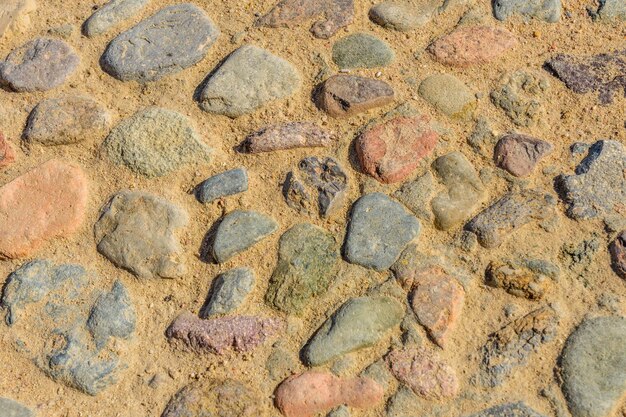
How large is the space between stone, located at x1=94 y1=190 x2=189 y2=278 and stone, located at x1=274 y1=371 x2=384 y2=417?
520 mm

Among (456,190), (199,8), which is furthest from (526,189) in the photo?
(199,8)

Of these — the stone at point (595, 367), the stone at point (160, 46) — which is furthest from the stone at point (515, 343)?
the stone at point (160, 46)

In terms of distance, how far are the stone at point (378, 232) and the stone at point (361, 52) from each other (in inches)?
22.9

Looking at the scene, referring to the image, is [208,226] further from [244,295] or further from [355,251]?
[355,251]

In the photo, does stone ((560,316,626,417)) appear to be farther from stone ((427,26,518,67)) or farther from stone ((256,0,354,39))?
stone ((256,0,354,39))

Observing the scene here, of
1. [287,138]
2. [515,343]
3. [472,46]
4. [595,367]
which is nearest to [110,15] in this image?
[287,138]

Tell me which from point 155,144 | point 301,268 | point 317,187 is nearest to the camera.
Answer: point 301,268

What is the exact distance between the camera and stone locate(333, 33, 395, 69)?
8.62 feet

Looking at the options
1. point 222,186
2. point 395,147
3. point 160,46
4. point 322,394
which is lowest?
point 322,394

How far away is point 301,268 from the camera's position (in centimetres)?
220

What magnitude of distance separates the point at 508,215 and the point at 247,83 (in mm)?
1011

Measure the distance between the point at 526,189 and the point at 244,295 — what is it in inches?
37.9

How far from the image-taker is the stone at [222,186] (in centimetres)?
236

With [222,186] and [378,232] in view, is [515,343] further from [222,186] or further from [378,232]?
[222,186]
